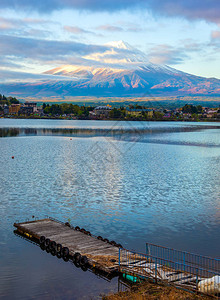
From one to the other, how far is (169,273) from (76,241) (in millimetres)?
8979

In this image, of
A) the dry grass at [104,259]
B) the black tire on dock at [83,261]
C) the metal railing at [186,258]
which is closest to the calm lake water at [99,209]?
the black tire on dock at [83,261]

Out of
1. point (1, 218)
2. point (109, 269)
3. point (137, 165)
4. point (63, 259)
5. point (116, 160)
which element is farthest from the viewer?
point (116, 160)

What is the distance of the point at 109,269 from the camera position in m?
23.7

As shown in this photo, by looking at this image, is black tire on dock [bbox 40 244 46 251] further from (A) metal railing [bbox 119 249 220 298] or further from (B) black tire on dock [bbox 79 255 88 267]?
(A) metal railing [bbox 119 249 220 298]

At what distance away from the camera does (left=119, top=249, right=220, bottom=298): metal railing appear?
786 inches

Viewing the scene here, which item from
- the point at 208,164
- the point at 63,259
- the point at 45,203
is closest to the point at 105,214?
the point at 45,203

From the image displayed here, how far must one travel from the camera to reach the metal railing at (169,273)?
19953 millimetres

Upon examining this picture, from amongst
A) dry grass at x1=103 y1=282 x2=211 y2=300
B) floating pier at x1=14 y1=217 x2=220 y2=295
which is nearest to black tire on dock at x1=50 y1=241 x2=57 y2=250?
floating pier at x1=14 y1=217 x2=220 y2=295

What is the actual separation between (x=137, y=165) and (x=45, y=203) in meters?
35.5

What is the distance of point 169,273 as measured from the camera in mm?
22531

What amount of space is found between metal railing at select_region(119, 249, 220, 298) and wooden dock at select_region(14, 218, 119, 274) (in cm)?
97

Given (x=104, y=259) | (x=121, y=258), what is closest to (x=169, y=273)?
(x=121, y=258)

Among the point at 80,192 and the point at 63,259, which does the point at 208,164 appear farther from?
the point at 63,259

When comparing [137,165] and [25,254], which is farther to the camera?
[137,165]
